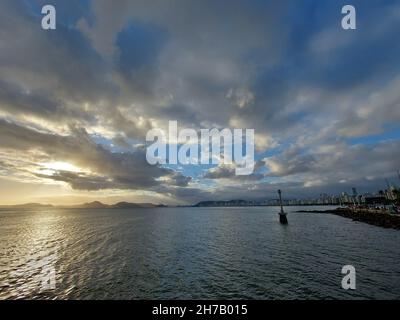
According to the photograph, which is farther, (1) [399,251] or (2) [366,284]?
(1) [399,251]

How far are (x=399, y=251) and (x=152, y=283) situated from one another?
120ft

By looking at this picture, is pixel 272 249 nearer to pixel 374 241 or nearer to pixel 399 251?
pixel 399 251

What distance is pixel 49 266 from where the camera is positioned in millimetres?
30641

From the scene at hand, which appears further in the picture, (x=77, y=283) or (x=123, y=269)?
(x=123, y=269)

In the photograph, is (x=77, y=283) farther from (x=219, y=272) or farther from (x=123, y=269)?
(x=219, y=272)

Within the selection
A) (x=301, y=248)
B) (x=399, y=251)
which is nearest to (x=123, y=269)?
(x=301, y=248)

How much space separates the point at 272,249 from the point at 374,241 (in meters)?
22.0

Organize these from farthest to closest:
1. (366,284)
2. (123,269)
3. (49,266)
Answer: (49,266), (123,269), (366,284)

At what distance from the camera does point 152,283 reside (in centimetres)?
2327
